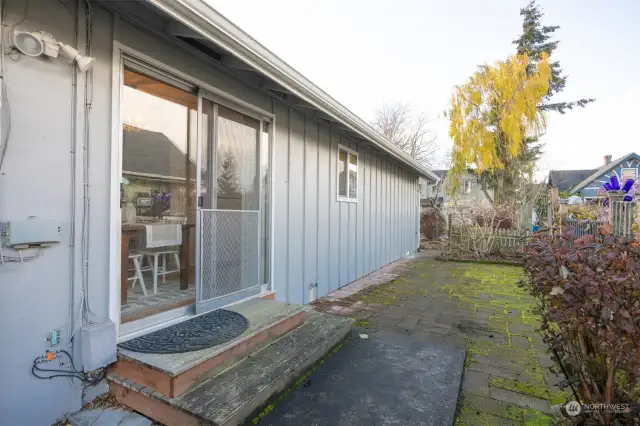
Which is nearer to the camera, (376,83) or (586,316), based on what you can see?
(586,316)

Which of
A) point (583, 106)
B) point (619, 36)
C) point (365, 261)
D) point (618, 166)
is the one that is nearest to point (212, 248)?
point (365, 261)

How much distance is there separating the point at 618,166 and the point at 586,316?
30433mm

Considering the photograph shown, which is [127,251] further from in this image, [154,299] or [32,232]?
[32,232]

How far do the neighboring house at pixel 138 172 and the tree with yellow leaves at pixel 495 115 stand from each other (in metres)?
10.6

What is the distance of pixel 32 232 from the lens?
1.84 meters

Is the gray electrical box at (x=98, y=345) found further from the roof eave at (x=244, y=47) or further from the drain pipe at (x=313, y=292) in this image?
the drain pipe at (x=313, y=292)

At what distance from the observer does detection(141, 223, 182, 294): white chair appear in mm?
2930

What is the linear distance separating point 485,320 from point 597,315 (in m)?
2.89

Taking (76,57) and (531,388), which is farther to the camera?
(531,388)

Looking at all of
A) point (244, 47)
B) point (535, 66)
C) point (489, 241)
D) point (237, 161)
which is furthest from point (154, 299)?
point (535, 66)

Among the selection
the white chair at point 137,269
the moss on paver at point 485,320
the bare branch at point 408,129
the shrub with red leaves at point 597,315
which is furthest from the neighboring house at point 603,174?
the white chair at point 137,269

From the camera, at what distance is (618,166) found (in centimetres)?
2361

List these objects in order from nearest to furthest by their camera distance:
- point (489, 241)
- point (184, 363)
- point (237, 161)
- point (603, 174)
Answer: point (184, 363)
point (237, 161)
point (489, 241)
point (603, 174)

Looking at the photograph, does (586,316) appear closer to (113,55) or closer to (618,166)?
(113,55)
